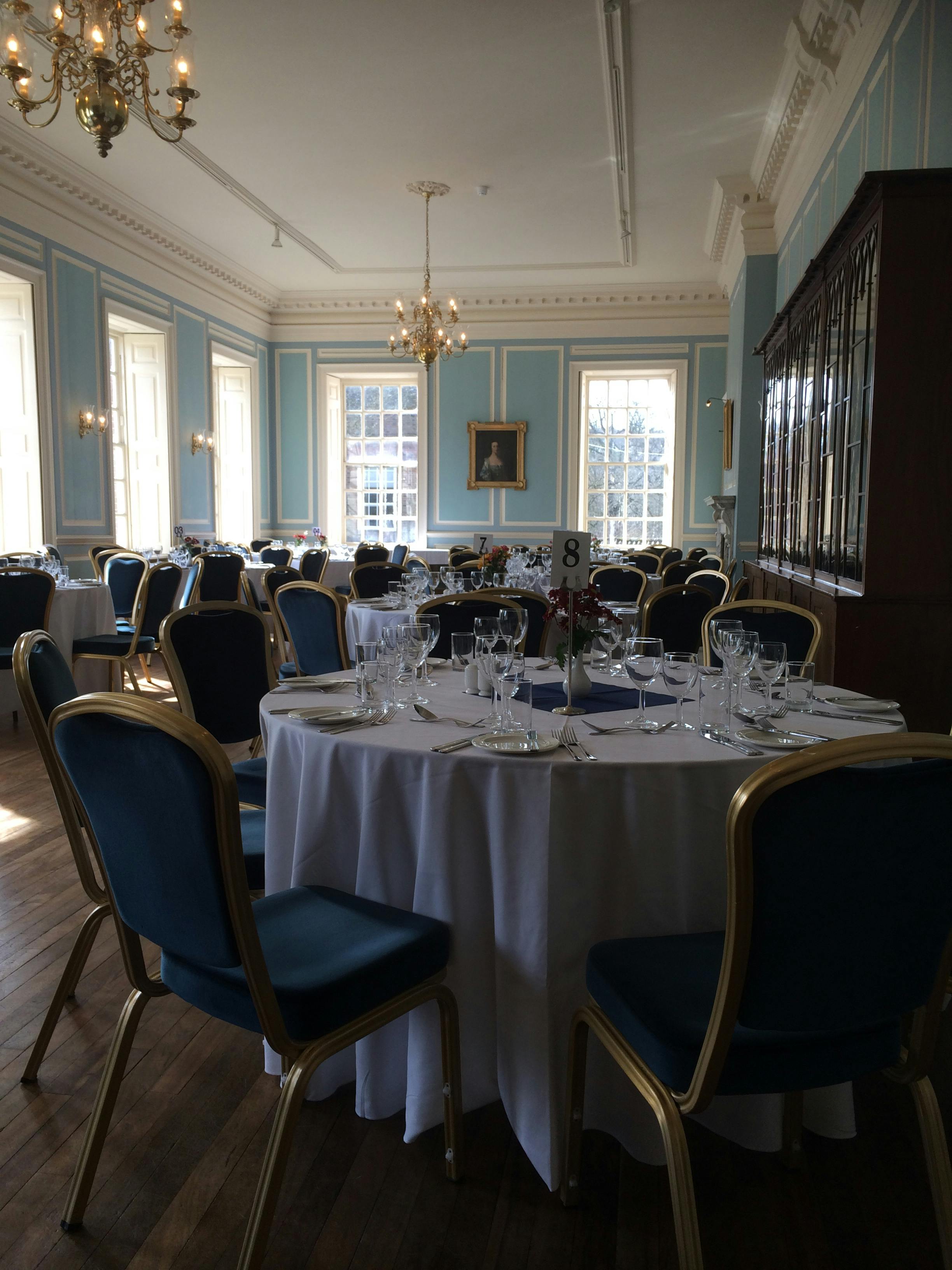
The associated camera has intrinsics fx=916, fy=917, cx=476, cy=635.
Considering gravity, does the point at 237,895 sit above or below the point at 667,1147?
above

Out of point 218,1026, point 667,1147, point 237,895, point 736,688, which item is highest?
point 736,688

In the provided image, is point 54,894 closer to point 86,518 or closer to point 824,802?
point 824,802

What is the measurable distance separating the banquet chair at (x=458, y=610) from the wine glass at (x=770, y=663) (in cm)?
147

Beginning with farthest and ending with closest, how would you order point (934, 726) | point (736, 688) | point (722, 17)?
point (722, 17) < point (934, 726) < point (736, 688)

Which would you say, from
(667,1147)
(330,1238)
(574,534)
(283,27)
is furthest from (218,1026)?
(283,27)

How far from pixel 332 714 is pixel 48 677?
0.56 m

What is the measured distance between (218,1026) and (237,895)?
1.14 m

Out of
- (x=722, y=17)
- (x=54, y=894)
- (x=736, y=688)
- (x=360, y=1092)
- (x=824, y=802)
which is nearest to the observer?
(x=824, y=802)

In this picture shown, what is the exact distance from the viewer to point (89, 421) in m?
7.98

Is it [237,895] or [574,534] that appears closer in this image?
[237,895]

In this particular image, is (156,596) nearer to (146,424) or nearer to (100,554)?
(100,554)

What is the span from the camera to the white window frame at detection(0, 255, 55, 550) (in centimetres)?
732

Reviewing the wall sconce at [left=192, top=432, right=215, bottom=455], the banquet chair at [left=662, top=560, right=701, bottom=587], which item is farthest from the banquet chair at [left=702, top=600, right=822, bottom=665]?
the wall sconce at [left=192, top=432, right=215, bottom=455]

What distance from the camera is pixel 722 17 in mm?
5180
